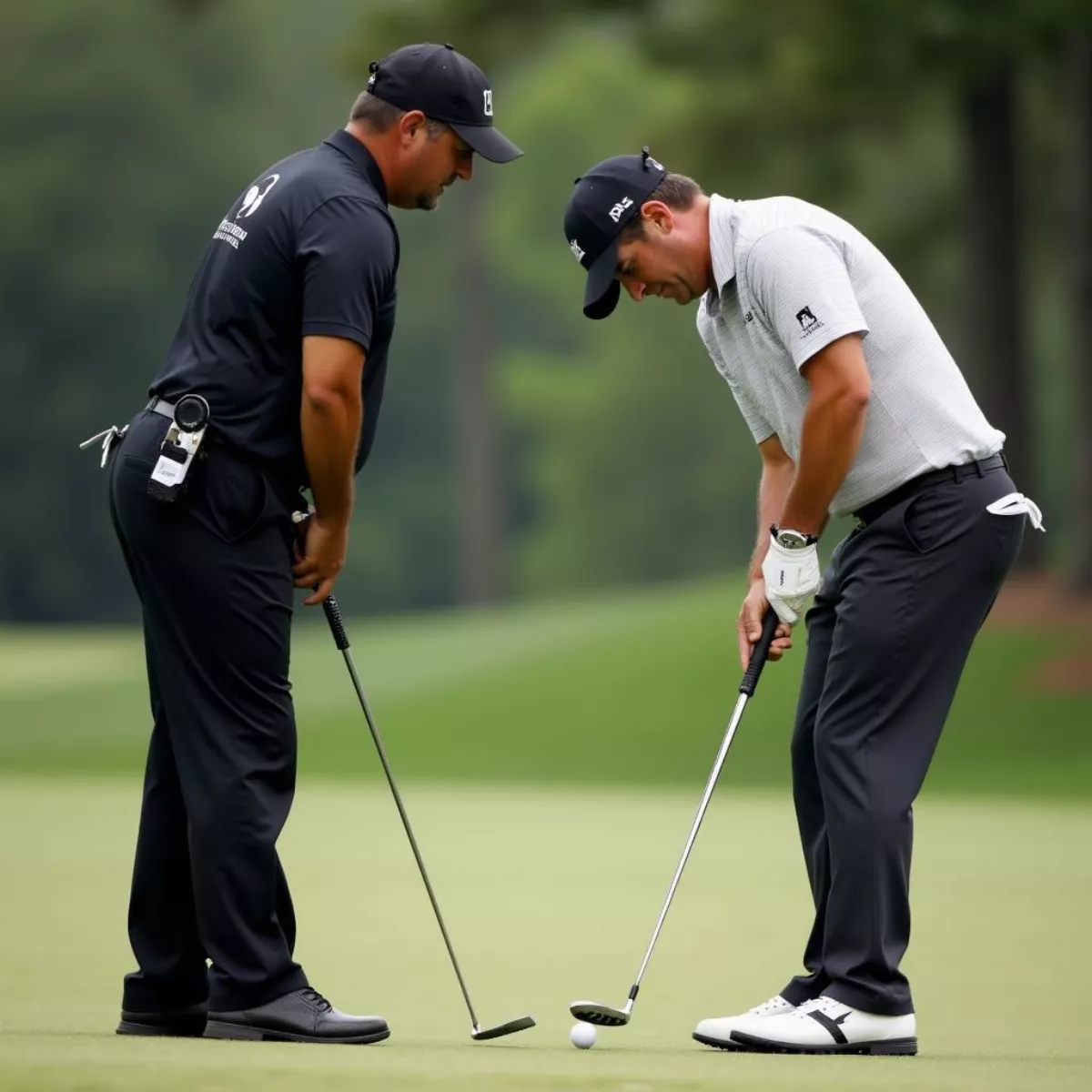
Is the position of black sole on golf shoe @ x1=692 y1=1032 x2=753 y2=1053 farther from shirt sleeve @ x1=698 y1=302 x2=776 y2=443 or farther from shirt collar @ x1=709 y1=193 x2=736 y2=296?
shirt collar @ x1=709 y1=193 x2=736 y2=296

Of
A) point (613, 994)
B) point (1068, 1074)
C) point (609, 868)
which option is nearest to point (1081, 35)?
point (609, 868)

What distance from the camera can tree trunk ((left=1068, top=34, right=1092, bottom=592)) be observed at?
1600 cm

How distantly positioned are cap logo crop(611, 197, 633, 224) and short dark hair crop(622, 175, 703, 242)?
3 cm

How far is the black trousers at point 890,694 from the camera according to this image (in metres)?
4.48

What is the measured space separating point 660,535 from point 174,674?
3811 cm

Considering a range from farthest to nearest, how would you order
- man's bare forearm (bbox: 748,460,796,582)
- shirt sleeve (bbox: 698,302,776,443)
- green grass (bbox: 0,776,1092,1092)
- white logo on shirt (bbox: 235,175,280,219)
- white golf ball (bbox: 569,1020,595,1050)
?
1. man's bare forearm (bbox: 748,460,796,582)
2. shirt sleeve (bbox: 698,302,776,443)
3. white logo on shirt (bbox: 235,175,280,219)
4. white golf ball (bbox: 569,1020,595,1050)
5. green grass (bbox: 0,776,1092,1092)

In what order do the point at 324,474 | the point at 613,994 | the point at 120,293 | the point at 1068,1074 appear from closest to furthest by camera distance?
the point at 1068,1074
the point at 324,474
the point at 613,994
the point at 120,293

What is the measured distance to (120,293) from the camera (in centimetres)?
4041

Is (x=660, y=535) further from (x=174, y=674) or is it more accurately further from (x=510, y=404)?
(x=174, y=674)

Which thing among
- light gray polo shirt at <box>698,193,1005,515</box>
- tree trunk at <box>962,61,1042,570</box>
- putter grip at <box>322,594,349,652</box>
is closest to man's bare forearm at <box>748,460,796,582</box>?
light gray polo shirt at <box>698,193,1005,515</box>

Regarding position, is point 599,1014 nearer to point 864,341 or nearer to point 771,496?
point 771,496

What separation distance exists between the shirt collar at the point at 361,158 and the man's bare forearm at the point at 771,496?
Answer: 110 centimetres

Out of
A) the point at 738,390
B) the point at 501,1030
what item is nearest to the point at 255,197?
the point at 738,390

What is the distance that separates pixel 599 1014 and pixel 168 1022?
3.11ft
